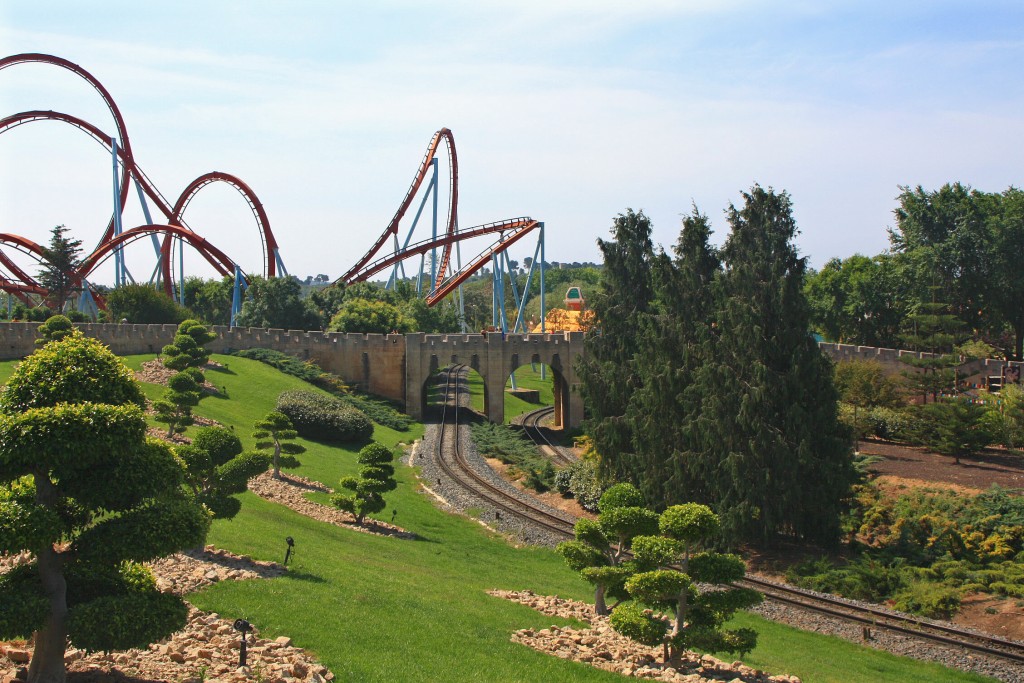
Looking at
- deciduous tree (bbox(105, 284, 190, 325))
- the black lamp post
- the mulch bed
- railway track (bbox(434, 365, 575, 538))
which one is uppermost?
deciduous tree (bbox(105, 284, 190, 325))

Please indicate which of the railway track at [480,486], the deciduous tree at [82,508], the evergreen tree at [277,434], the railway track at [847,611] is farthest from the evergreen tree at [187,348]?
the deciduous tree at [82,508]

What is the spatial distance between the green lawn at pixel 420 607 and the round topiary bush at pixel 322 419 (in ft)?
44.5

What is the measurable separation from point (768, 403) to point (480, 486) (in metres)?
13.6

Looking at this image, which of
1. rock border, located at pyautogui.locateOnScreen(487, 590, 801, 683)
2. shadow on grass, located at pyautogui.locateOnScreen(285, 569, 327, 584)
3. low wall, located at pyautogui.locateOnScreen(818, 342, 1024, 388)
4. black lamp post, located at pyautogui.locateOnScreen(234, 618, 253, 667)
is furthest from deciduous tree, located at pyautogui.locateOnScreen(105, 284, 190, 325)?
black lamp post, located at pyautogui.locateOnScreen(234, 618, 253, 667)

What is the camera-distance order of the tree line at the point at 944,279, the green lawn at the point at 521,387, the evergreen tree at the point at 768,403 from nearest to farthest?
the evergreen tree at the point at 768,403 < the tree line at the point at 944,279 < the green lawn at the point at 521,387

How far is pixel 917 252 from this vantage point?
54.8 metres

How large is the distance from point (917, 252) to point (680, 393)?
30737mm

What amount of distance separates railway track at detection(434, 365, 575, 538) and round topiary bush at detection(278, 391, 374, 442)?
391 centimetres

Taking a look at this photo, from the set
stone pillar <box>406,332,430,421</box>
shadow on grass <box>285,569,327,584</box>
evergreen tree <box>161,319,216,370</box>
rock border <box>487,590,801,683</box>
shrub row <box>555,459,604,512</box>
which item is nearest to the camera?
rock border <box>487,590,801,683</box>

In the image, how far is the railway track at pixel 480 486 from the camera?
3178 centimetres

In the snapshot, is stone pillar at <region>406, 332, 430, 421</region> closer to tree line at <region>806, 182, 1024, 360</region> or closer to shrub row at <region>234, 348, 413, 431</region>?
shrub row at <region>234, 348, 413, 431</region>

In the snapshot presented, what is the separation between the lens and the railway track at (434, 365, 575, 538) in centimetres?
3178

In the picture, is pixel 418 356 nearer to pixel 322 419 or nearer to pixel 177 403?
pixel 322 419

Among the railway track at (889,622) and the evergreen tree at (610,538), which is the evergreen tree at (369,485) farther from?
the railway track at (889,622)
